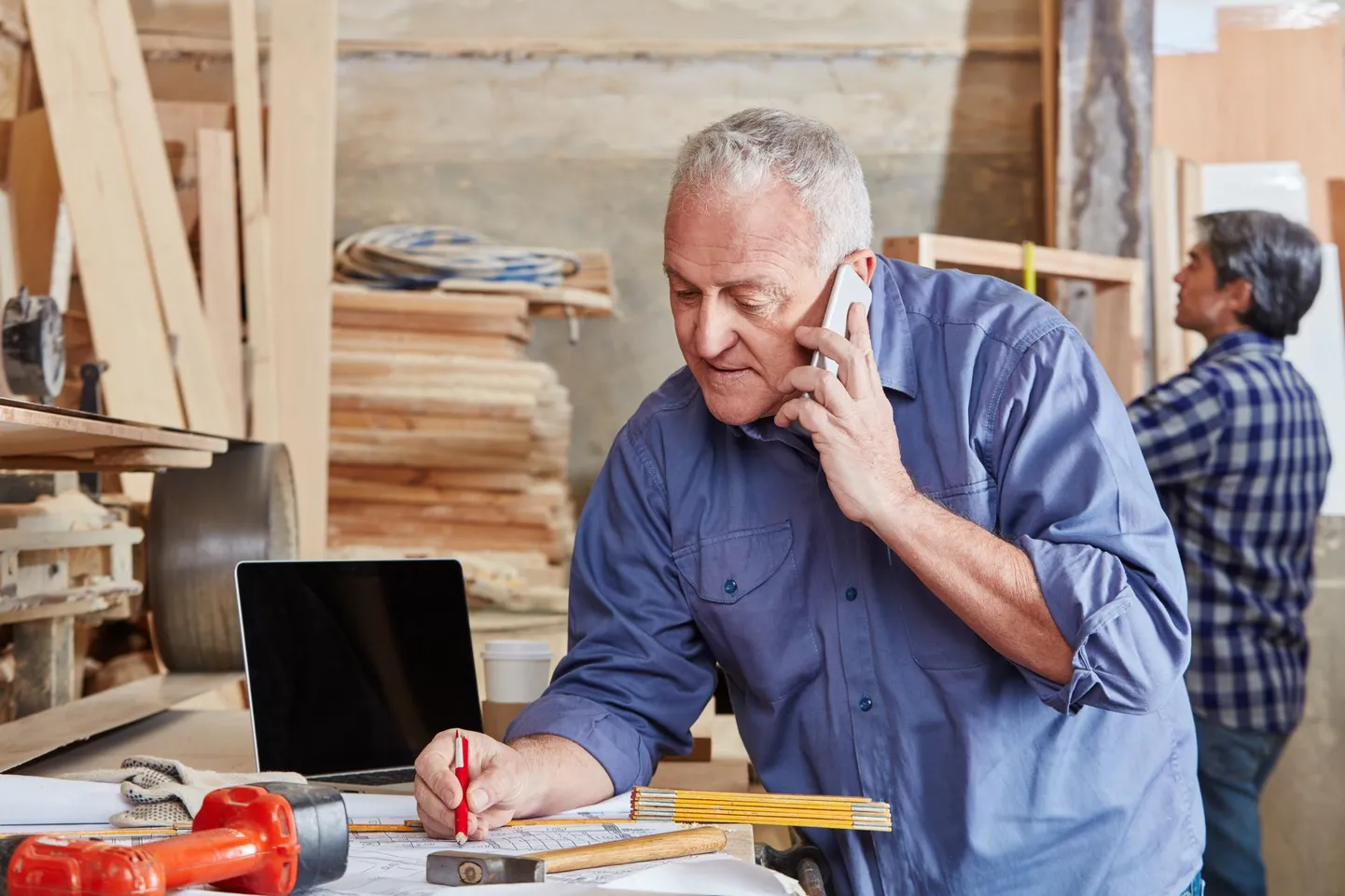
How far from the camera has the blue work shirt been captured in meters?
1.53

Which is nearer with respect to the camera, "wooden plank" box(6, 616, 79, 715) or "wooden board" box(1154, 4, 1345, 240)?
"wooden plank" box(6, 616, 79, 715)

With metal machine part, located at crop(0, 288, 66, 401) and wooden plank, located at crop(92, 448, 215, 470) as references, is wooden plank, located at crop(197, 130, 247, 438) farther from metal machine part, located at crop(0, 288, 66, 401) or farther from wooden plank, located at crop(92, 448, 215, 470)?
wooden plank, located at crop(92, 448, 215, 470)

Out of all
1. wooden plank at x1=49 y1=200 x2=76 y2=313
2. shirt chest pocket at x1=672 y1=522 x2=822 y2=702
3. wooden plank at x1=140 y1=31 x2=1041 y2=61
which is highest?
wooden plank at x1=140 y1=31 x2=1041 y2=61

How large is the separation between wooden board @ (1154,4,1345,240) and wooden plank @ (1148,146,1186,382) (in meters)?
0.11

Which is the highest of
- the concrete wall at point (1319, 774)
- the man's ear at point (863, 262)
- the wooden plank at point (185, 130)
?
the wooden plank at point (185, 130)

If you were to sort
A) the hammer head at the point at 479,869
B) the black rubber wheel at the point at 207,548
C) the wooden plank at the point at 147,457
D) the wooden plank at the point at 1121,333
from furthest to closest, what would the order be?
1. the wooden plank at the point at 1121,333
2. the black rubber wheel at the point at 207,548
3. the wooden plank at the point at 147,457
4. the hammer head at the point at 479,869

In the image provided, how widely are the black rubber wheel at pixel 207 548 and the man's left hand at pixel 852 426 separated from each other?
1.74 metres

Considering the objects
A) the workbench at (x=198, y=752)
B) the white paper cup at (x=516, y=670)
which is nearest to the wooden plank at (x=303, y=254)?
the workbench at (x=198, y=752)

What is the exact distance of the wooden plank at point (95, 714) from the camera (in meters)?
2.14

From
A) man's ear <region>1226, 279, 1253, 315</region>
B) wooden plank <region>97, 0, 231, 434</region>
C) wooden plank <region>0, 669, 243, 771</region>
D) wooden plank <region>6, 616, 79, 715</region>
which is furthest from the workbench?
man's ear <region>1226, 279, 1253, 315</region>

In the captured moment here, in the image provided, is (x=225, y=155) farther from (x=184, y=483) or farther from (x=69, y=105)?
(x=184, y=483)

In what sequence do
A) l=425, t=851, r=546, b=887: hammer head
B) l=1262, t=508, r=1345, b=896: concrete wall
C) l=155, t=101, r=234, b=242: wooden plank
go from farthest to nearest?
1. l=155, t=101, r=234, b=242: wooden plank
2. l=1262, t=508, r=1345, b=896: concrete wall
3. l=425, t=851, r=546, b=887: hammer head

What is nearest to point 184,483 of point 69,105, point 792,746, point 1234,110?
point 69,105

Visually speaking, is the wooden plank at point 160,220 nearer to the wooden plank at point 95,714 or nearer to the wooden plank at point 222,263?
the wooden plank at point 222,263
